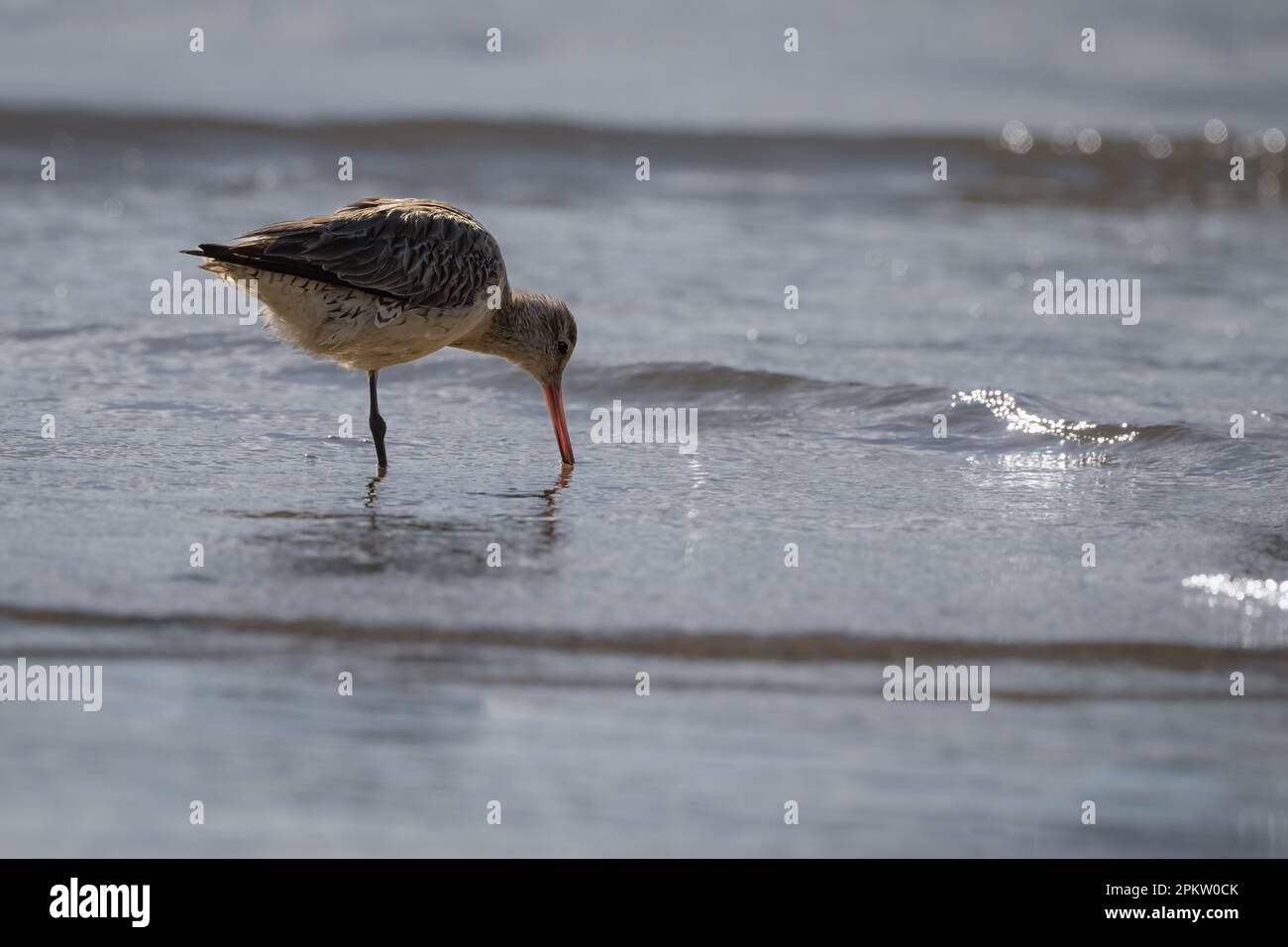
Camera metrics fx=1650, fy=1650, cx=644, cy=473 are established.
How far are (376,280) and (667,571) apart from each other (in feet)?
7.87

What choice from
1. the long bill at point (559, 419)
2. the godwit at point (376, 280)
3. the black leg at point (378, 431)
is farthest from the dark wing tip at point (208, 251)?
the long bill at point (559, 419)

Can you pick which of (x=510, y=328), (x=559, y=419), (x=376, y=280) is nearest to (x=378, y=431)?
(x=376, y=280)

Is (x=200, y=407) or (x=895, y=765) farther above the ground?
(x=200, y=407)

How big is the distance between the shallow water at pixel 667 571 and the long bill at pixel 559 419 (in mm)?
110

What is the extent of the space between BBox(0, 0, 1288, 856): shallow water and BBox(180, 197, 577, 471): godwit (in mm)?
523

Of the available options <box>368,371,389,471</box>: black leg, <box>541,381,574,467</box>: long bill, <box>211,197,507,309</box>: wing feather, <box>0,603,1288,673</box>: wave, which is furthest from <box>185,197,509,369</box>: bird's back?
<box>0,603,1288,673</box>: wave

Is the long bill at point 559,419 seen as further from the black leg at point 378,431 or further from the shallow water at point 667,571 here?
the black leg at point 378,431

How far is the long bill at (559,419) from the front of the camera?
26.1ft

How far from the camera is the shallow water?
452cm

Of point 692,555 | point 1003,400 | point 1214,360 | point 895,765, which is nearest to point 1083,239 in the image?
point 1214,360

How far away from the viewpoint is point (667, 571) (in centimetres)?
610

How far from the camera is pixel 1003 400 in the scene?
880cm
